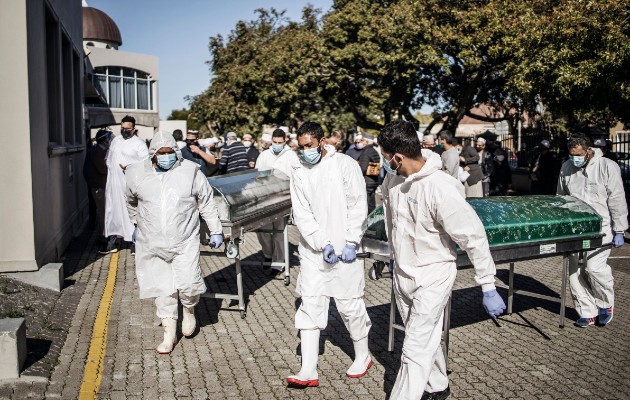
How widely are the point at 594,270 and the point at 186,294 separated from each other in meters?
4.22

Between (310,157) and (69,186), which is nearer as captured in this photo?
(310,157)

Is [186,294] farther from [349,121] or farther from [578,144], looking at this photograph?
[349,121]

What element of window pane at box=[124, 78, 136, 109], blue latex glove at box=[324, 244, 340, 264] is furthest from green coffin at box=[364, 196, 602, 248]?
window pane at box=[124, 78, 136, 109]

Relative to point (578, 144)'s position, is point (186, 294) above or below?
below

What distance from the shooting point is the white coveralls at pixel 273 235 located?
381 inches

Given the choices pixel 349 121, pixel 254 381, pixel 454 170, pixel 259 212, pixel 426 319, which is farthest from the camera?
pixel 349 121

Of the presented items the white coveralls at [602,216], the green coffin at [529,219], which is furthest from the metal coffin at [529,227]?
the white coveralls at [602,216]

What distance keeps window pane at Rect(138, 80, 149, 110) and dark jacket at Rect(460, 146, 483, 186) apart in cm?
4168

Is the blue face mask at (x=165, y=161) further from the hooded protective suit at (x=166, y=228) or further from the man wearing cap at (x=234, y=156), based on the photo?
the man wearing cap at (x=234, y=156)

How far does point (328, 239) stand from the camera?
5.63 m

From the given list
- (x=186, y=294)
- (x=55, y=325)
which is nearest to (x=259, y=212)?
(x=186, y=294)

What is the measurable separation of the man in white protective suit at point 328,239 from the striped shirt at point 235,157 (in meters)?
8.31

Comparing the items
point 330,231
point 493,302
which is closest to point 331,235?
point 330,231

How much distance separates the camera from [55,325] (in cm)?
713
